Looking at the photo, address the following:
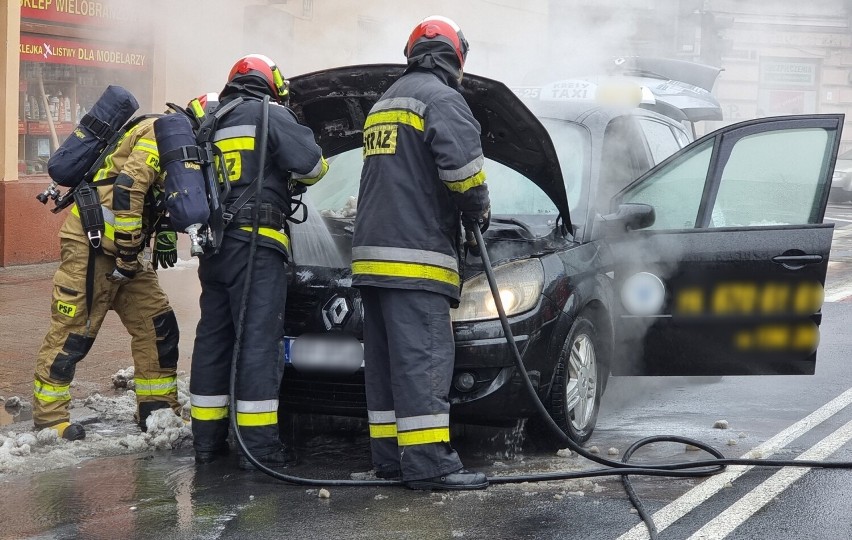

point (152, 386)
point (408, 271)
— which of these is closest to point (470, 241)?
point (408, 271)

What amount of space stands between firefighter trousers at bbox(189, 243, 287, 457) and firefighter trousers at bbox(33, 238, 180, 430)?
2.04 feet

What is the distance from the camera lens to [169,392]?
5.83m

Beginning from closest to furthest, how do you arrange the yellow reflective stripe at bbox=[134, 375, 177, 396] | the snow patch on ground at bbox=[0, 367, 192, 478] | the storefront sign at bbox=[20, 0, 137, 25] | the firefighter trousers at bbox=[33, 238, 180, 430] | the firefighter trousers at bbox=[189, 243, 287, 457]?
the firefighter trousers at bbox=[189, 243, 287, 457], the snow patch on ground at bbox=[0, 367, 192, 478], the firefighter trousers at bbox=[33, 238, 180, 430], the yellow reflective stripe at bbox=[134, 375, 177, 396], the storefront sign at bbox=[20, 0, 137, 25]

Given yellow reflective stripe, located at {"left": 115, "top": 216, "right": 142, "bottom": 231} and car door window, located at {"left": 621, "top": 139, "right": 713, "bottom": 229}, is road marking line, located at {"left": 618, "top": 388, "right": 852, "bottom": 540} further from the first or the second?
yellow reflective stripe, located at {"left": 115, "top": 216, "right": 142, "bottom": 231}

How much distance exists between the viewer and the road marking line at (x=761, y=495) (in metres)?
4.19

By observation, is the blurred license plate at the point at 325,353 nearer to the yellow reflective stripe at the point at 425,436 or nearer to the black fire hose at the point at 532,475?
the black fire hose at the point at 532,475

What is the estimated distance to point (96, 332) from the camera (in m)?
5.66

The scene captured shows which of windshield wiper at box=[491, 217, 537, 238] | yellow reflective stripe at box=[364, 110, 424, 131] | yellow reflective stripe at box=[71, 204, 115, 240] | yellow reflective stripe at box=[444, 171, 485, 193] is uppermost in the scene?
yellow reflective stripe at box=[364, 110, 424, 131]

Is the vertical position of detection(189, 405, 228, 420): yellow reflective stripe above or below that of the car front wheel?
below

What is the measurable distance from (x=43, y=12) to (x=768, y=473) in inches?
331

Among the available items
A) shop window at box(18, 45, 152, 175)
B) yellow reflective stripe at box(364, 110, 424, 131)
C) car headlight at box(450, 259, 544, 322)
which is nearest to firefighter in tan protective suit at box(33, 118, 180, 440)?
yellow reflective stripe at box(364, 110, 424, 131)

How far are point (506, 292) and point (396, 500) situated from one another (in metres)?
1.03

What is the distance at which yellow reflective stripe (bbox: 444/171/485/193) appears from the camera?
15.0 feet

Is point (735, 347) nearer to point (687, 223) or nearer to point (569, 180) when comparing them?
point (687, 223)
